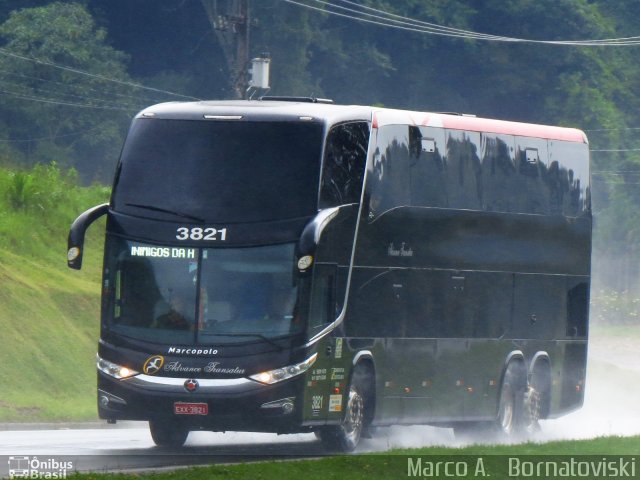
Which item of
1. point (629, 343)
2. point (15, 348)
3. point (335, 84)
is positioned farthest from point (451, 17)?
point (15, 348)

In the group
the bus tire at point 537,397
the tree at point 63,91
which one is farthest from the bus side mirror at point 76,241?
the tree at point 63,91

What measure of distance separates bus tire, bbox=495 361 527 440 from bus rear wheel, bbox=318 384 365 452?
410 cm

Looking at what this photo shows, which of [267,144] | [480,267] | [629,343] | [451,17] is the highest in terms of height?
[451,17]

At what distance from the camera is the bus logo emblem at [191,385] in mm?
17922

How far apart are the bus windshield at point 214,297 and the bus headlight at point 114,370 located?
0.37 meters

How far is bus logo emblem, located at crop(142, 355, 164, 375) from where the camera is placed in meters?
18.1

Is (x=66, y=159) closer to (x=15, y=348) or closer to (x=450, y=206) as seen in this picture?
(x=15, y=348)

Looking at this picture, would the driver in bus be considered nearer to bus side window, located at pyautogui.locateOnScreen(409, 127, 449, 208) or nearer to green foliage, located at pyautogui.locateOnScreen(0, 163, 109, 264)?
bus side window, located at pyautogui.locateOnScreen(409, 127, 449, 208)

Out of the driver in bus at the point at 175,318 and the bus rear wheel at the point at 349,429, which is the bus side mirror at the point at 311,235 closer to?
the driver in bus at the point at 175,318

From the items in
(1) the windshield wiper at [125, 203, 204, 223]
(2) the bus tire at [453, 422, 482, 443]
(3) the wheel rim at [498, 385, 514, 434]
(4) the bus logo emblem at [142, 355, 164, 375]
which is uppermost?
(1) the windshield wiper at [125, 203, 204, 223]

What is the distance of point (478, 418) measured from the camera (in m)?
22.9

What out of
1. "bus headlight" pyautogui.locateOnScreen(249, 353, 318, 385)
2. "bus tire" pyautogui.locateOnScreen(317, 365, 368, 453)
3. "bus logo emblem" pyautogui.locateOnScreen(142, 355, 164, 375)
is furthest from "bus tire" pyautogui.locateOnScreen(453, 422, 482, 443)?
"bus logo emblem" pyautogui.locateOnScreen(142, 355, 164, 375)

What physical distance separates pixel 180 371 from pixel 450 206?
5.25m

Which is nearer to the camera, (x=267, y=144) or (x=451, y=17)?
(x=267, y=144)
